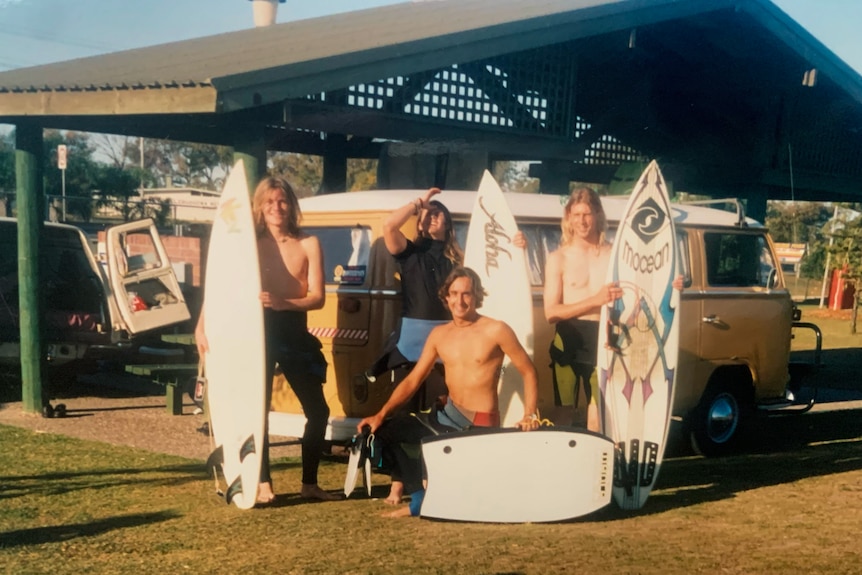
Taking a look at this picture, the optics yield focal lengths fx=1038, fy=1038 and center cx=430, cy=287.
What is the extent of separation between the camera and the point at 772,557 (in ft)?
16.4

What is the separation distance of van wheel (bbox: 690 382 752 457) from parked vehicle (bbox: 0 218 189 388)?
16.0 ft

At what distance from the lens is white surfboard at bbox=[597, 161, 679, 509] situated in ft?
20.6

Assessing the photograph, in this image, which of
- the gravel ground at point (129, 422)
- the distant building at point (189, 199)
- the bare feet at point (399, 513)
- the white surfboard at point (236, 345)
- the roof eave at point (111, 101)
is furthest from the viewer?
the distant building at point (189, 199)

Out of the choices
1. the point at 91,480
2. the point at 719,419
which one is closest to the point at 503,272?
the point at 719,419

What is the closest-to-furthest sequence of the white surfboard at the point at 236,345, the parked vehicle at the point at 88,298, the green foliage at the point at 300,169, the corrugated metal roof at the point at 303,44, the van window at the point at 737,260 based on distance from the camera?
the white surfboard at the point at 236,345, the corrugated metal roof at the point at 303,44, the van window at the point at 737,260, the parked vehicle at the point at 88,298, the green foliage at the point at 300,169

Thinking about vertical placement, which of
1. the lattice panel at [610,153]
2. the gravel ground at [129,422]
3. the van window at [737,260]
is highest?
the lattice panel at [610,153]

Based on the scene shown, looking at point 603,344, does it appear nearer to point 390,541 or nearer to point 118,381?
point 390,541

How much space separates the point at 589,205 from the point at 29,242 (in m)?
5.26

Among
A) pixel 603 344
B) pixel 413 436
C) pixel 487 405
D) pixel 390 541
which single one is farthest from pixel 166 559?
pixel 603 344

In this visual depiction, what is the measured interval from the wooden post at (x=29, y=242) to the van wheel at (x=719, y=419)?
5753 millimetres

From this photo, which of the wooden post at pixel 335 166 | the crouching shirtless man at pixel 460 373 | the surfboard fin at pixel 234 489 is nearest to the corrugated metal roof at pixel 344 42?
the wooden post at pixel 335 166

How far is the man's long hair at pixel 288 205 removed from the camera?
6.17m

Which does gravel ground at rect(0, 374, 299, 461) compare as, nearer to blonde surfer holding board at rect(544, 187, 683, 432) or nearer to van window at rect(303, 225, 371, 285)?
van window at rect(303, 225, 371, 285)

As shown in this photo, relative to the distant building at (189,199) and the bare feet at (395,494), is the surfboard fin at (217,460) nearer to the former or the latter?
the bare feet at (395,494)
